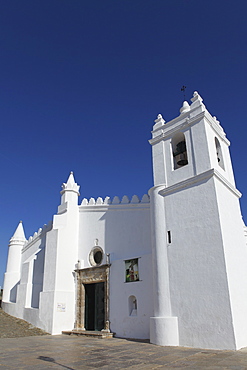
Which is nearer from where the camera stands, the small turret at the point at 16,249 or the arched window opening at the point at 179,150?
the arched window opening at the point at 179,150

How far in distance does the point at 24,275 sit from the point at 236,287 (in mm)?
12960

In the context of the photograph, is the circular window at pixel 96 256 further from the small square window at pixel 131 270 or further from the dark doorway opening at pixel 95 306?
the small square window at pixel 131 270

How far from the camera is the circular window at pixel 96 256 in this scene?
14826mm

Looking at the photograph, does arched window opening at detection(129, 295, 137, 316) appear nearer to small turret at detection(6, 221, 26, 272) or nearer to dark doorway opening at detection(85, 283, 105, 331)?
dark doorway opening at detection(85, 283, 105, 331)

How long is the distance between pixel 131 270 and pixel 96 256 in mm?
3023

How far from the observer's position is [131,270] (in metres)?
12.7

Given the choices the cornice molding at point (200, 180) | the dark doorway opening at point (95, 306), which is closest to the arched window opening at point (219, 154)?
the cornice molding at point (200, 180)

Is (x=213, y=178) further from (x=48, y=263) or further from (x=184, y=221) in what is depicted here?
(x=48, y=263)

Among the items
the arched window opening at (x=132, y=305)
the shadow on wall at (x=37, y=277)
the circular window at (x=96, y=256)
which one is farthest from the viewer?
the shadow on wall at (x=37, y=277)

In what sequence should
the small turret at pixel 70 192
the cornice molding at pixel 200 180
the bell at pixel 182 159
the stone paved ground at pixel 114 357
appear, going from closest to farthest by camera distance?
the stone paved ground at pixel 114 357 → the cornice molding at pixel 200 180 → the bell at pixel 182 159 → the small turret at pixel 70 192

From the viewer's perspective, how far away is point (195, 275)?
9.66 metres

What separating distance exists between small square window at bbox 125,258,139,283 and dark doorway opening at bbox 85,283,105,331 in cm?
208

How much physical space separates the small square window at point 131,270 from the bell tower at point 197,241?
5.82ft

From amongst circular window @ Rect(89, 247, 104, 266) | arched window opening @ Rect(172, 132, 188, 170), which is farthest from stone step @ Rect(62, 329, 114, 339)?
arched window opening @ Rect(172, 132, 188, 170)
